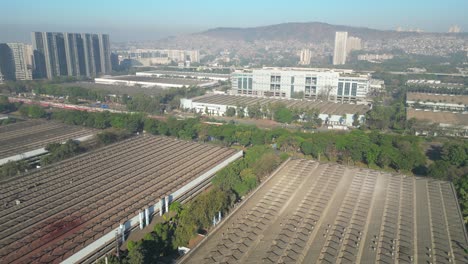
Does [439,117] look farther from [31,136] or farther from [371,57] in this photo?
[371,57]

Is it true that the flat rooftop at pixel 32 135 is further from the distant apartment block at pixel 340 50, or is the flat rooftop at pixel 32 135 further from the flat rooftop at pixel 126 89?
the distant apartment block at pixel 340 50

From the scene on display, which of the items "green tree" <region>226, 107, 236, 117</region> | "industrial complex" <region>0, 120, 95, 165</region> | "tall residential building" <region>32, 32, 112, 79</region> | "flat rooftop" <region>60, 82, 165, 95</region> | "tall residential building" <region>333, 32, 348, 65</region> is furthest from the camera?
"tall residential building" <region>333, 32, 348, 65</region>

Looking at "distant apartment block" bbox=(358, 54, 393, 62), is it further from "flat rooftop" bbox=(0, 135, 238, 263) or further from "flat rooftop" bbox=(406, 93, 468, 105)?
"flat rooftop" bbox=(0, 135, 238, 263)

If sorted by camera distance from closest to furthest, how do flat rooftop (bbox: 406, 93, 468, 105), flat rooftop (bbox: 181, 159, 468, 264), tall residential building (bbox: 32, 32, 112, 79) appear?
flat rooftop (bbox: 181, 159, 468, 264)
flat rooftop (bbox: 406, 93, 468, 105)
tall residential building (bbox: 32, 32, 112, 79)

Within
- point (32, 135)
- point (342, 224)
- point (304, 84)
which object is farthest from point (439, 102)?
point (32, 135)

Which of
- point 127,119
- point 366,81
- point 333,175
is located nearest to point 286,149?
point 333,175

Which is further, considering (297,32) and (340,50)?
(297,32)

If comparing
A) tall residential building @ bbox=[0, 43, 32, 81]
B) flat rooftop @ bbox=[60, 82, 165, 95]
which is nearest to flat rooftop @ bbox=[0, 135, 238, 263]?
flat rooftop @ bbox=[60, 82, 165, 95]

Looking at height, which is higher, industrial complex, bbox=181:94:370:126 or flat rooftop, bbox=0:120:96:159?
industrial complex, bbox=181:94:370:126
